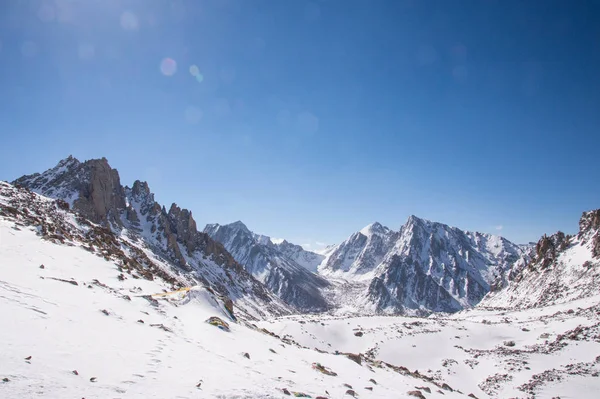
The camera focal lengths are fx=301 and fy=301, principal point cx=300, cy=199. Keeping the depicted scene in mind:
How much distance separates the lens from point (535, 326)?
43.6 metres

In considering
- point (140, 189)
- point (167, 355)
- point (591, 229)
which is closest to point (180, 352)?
point (167, 355)

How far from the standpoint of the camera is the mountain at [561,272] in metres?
64.8

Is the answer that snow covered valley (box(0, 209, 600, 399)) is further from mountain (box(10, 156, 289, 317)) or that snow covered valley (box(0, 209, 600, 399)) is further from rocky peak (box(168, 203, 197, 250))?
rocky peak (box(168, 203, 197, 250))

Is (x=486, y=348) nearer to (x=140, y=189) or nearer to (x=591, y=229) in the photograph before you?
(x=591, y=229)

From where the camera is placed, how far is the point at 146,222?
130 m

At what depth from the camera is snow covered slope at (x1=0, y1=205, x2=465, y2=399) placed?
6883mm

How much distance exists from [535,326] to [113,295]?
176ft

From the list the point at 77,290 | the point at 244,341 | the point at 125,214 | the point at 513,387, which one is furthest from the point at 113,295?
the point at 125,214

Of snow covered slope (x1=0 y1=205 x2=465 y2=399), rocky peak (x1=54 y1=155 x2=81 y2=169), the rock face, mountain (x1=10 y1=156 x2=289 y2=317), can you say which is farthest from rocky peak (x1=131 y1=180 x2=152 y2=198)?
snow covered slope (x1=0 y1=205 x2=465 y2=399)

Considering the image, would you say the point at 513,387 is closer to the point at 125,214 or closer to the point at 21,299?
the point at 21,299

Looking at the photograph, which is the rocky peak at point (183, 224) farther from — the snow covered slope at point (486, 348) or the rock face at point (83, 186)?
the snow covered slope at point (486, 348)

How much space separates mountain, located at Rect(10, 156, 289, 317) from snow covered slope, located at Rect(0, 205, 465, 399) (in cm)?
6551

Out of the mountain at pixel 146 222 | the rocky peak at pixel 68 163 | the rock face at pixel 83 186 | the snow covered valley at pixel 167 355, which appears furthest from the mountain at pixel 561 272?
the rocky peak at pixel 68 163

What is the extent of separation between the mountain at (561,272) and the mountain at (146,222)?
282 ft
